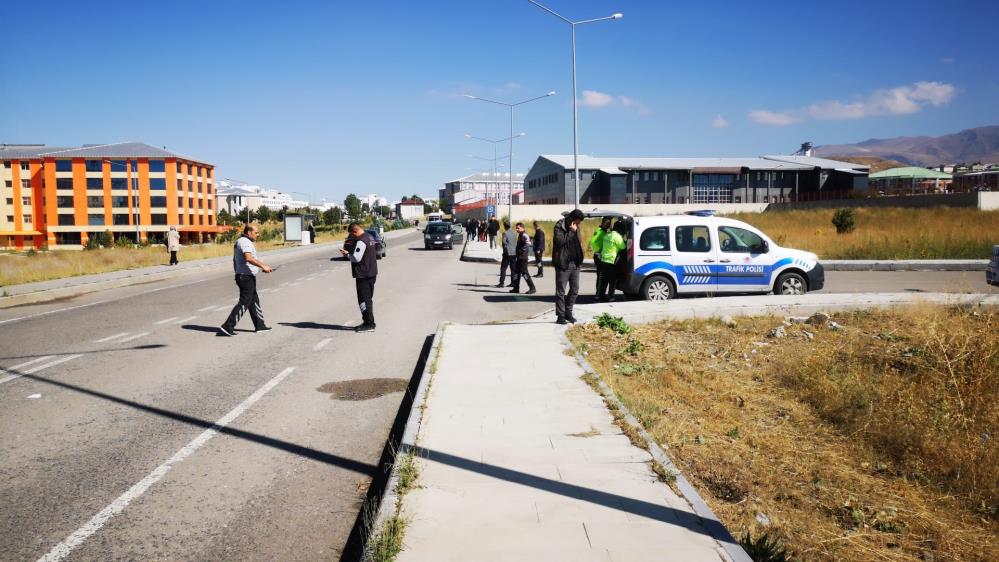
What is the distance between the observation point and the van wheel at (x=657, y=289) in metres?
13.6

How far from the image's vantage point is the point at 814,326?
35.0ft

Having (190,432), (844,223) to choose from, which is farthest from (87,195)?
(190,432)

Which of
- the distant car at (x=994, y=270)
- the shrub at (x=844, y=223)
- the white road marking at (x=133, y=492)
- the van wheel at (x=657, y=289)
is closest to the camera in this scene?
the white road marking at (x=133, y=492)

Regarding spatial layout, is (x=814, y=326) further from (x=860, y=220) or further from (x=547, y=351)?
(x=860, y=220)

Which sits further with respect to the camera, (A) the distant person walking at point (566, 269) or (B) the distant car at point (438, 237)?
(B) the distant car at point (438, 237)

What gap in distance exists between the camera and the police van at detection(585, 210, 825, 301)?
44.4 feet

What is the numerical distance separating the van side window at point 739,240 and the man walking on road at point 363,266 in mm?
7136

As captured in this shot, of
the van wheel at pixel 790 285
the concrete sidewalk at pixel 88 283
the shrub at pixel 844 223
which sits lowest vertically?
the concrete sidewalk at pixel 88 283

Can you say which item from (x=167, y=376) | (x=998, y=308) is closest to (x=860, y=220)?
(x=998, y=308)

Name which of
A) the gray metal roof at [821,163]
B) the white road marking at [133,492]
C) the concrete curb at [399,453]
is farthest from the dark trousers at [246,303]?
the gray metal roof at [821,163]

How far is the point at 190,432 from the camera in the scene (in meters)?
6.06

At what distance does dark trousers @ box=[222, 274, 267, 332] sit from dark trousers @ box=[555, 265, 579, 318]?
517cm

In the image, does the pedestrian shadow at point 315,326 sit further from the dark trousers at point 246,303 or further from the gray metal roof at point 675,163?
the gray metal roof at point 675,163

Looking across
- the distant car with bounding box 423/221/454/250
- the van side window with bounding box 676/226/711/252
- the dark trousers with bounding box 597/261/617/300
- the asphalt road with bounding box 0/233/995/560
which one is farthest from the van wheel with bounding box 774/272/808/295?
the distant car with bounding box 423/221/454/250
